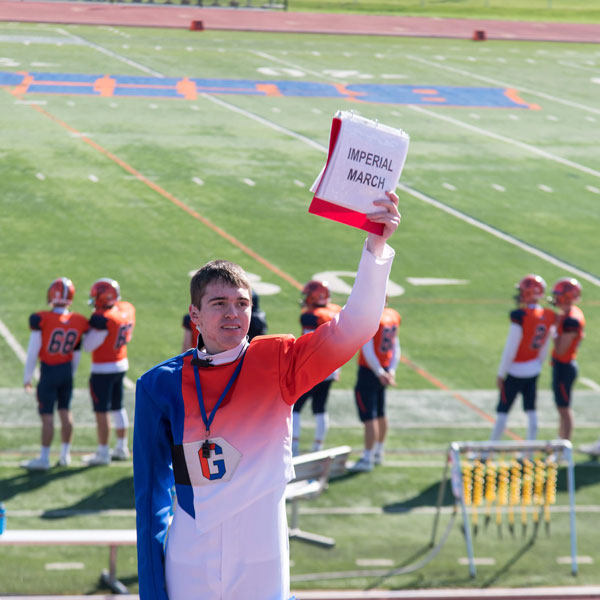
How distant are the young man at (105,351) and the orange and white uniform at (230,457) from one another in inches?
304

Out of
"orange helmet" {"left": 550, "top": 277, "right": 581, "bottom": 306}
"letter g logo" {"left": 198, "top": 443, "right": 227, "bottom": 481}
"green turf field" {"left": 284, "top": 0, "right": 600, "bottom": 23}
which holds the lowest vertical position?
"orange helmet" {"left": 550, "top": 277, "right": 581, "bottom": 306}

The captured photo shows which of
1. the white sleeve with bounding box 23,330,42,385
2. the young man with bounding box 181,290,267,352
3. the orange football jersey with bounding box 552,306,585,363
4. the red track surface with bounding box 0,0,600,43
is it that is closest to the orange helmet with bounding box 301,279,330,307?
the young man with bounding box 181,290,267,352

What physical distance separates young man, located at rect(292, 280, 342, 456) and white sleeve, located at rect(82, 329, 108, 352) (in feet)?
6.68

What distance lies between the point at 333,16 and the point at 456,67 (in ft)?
55.3

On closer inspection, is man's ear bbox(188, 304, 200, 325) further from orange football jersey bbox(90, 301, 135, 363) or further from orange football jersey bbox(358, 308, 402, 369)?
orange football jersey bbox(90, 301, 135, 363)

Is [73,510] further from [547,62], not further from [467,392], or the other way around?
[547,62]

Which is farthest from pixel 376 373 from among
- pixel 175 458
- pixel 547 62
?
pixel 547 62

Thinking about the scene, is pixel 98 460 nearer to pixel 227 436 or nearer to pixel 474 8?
pixel 227 436

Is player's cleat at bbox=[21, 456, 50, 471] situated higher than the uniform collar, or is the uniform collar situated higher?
the uniform collar

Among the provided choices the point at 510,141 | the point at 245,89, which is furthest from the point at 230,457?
the point at 245,89

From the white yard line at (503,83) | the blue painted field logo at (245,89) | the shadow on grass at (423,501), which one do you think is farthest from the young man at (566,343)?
the white yard line at (503,83)

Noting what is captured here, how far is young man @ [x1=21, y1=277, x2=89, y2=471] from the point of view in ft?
37.5

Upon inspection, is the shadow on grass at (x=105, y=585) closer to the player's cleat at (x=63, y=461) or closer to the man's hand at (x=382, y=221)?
the player's cleat at (x=63, y=461)

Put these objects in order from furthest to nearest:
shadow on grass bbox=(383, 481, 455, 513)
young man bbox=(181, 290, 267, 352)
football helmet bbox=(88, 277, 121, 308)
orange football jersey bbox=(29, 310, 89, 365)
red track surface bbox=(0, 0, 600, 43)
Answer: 1. red track surface bbox=(0, 0, 600, 43)
2. football helmet bbox=(88, 277, 121, 308)
3. orange football jersey bbox=(29, 310, 89, 365)
4. shadow on grass bbox=(383, 481, 455, 513)
5. young man bbox=(181, 290, 267, 352)
